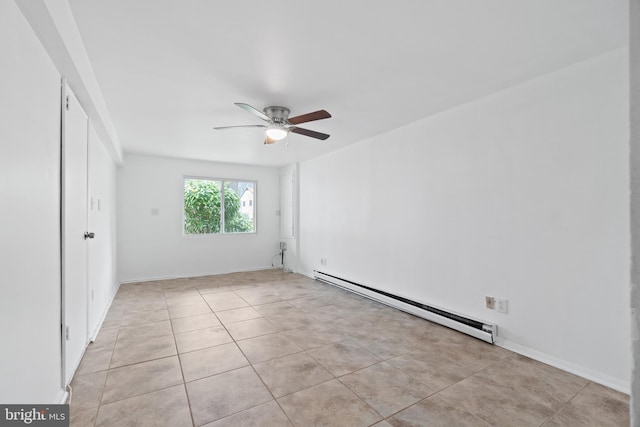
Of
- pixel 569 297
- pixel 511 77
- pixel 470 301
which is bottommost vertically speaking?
pixel 470 301

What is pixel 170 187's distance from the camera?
553 centimetres

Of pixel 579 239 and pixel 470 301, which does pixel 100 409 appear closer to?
pixel 470 301

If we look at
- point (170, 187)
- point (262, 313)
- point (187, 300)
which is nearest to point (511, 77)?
point (262, 313)

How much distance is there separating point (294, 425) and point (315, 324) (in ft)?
4.99

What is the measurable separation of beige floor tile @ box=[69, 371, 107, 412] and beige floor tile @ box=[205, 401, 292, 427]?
0.83 metres

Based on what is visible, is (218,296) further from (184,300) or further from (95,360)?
(95,360)

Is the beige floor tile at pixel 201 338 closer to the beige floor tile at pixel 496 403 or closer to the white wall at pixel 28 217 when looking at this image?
the white wall at pixel 28 217

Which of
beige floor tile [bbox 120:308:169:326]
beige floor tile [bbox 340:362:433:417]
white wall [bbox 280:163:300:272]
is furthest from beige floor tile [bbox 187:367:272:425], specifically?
white wall [bbox 280:163:300:272]

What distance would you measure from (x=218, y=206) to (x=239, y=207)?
1.41 feet

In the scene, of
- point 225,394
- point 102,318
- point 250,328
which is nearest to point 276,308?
point 250,328

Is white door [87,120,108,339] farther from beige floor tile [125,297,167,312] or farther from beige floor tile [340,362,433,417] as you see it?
beige floor tile [340,362,433,417]

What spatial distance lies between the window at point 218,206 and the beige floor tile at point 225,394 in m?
4.14

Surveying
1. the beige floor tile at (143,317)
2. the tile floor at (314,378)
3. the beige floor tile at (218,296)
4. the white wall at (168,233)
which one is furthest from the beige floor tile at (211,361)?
the white wall at (168,233)

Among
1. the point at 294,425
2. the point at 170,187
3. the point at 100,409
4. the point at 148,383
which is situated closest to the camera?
the point at 294,425
